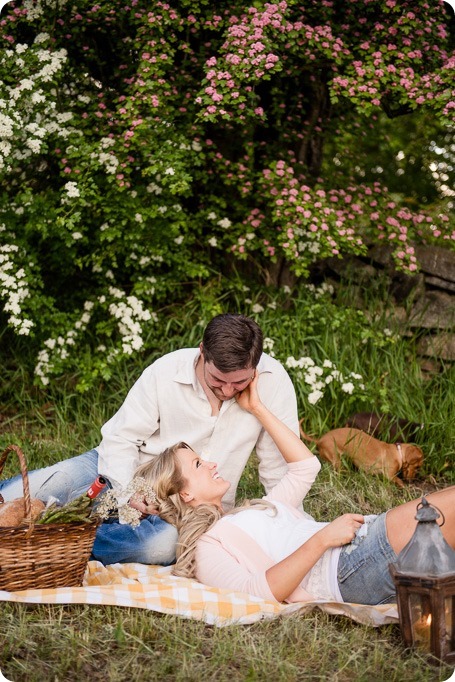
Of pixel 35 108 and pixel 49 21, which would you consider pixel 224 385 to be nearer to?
pixel 35 108

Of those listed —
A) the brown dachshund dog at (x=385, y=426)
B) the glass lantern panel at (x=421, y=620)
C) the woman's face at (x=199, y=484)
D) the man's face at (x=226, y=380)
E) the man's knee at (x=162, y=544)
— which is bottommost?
the brown dachshund dog at (x=385, y=426)

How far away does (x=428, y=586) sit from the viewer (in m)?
2.55

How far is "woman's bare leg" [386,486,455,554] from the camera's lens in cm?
280

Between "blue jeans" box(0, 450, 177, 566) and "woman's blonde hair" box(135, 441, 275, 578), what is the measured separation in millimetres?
102

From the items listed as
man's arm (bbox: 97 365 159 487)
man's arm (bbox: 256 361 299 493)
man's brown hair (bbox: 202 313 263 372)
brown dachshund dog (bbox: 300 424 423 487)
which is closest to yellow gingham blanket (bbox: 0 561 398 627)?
man's arm (bbox: 97 365 159 487)

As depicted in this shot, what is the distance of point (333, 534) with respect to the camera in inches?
→ 113

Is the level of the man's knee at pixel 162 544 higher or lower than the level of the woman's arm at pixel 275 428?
lower

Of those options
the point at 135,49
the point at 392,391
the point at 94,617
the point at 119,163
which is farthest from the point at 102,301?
the point at 94,617

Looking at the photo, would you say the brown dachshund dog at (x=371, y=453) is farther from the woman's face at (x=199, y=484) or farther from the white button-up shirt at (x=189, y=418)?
the woman's face at (x=199, y=484)

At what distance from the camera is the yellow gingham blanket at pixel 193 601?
2926mm

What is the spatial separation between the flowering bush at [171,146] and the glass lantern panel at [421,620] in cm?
281

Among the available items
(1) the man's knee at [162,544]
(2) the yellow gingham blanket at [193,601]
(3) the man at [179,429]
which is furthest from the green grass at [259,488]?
(3) the man at [179,429]

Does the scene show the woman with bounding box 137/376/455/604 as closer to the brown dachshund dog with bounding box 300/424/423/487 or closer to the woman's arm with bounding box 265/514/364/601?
the woman's arm with bounding box 265/514/364/601

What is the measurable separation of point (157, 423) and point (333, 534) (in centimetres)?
115
